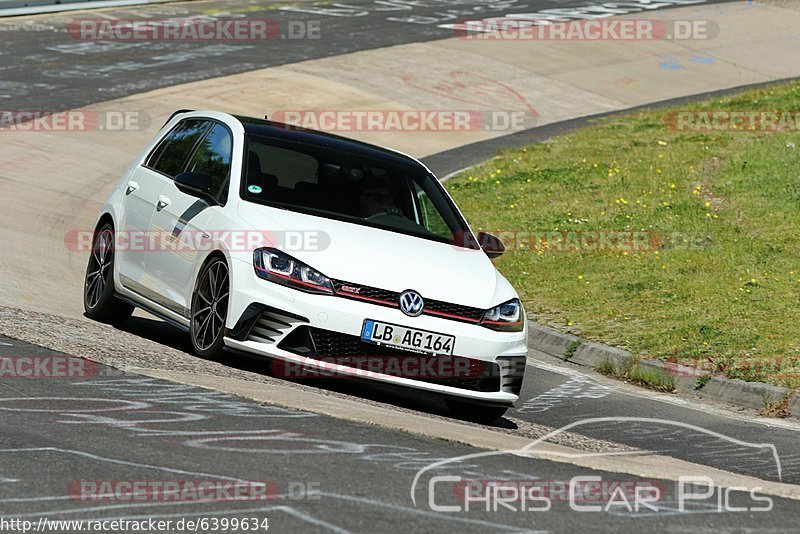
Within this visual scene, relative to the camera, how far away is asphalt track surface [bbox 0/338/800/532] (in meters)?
5.53

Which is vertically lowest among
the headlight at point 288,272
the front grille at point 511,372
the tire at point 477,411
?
the tire at point 477,411

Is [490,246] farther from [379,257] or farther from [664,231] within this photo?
[664,231]

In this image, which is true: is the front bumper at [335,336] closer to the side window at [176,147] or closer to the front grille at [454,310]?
the front grille at [454,310]

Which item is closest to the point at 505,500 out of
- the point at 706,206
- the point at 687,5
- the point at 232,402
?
the point at 232,402

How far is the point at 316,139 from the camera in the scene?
10.0m

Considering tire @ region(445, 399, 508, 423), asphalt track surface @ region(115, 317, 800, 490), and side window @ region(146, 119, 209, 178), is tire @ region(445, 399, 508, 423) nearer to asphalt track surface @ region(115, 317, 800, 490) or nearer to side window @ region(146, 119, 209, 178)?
asphalt track surface @ region(115, 317, 800, 490)

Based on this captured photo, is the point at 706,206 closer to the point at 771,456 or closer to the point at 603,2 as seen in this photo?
the point at 771,456

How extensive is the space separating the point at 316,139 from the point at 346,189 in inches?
24.0

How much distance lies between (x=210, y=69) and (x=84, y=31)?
562cm

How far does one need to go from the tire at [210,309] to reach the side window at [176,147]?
1.46m

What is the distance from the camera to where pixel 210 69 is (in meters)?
30.1

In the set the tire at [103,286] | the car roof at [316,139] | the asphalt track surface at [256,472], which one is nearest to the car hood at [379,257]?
the car roof at [316,139]

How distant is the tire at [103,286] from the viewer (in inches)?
419

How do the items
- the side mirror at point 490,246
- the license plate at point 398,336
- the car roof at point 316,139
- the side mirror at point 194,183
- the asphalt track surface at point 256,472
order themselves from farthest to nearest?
the car roof at point 316,139 < the side mirror at point 490,246 < the side mirror at point 194,183 < the license plate at point 398,336 < the asphalt track surface at point 256,472
